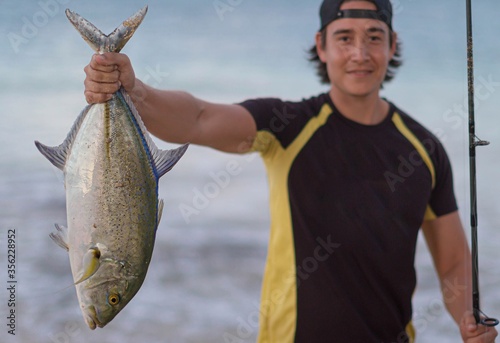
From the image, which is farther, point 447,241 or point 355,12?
point 447,241

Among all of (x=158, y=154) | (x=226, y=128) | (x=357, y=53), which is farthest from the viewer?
(x=357, y=53)

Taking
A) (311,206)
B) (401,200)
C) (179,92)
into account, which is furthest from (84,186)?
(401,200)

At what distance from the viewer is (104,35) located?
2076 mm

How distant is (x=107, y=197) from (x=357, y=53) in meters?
1.70

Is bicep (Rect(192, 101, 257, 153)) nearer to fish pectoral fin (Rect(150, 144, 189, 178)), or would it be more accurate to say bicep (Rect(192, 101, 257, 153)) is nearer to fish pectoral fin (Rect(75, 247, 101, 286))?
fish pectoral fin (Rect(150, 144, 189, 178))

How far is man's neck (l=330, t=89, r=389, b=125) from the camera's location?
137 inches

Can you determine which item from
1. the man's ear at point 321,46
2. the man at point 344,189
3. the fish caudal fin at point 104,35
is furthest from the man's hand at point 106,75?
the man's ear at point 321,46

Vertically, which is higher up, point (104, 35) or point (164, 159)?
point (104, 35)

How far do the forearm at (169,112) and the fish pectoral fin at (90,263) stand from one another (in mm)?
640

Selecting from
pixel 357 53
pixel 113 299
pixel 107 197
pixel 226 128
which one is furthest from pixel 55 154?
pixel 357 53

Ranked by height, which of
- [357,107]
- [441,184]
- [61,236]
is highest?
[61,236]

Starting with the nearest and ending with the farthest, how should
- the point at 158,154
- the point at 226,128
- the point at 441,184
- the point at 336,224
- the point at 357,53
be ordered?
1. the point at 158,154
2. the point at 226,128
3. the point at 336,224
4. the point at 357,53
5. the point at 441,184

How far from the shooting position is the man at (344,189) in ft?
10.5

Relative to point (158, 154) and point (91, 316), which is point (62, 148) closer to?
point (158, 154)
